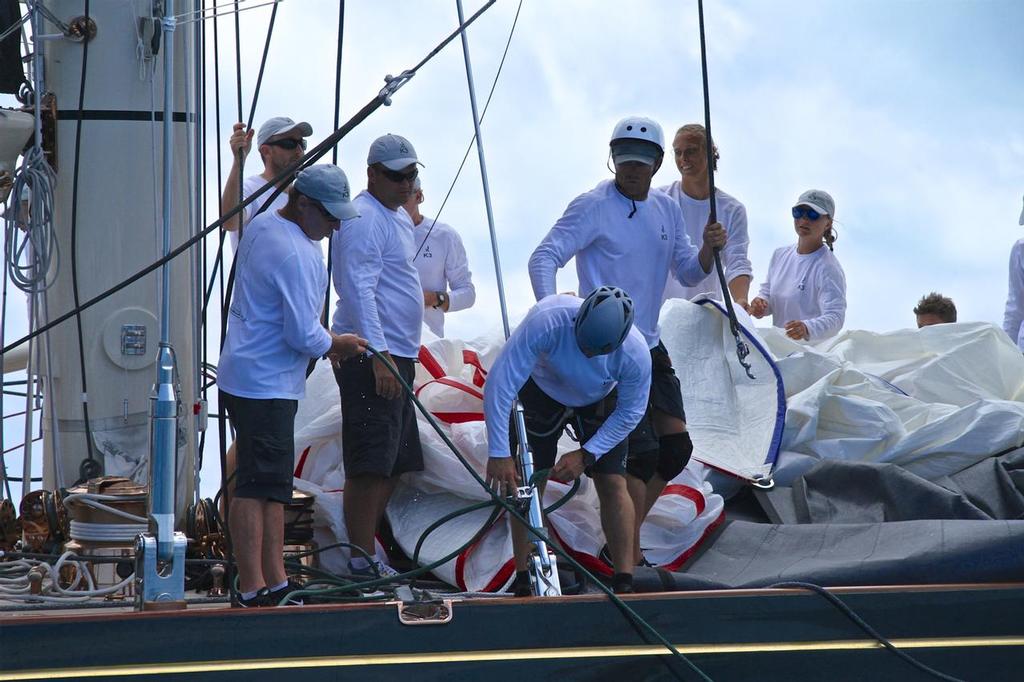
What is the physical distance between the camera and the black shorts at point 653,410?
508cm

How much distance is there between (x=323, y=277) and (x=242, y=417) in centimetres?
50

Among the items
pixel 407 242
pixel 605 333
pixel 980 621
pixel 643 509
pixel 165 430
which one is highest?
pixel 407 242

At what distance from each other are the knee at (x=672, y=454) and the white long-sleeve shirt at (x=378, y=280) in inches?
38.2

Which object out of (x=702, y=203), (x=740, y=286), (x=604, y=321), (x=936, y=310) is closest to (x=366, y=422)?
(x=604, y=321)

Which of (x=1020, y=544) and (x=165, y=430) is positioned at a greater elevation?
(x=165, y=430)

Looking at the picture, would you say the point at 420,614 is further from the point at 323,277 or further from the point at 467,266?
the point at 467,266

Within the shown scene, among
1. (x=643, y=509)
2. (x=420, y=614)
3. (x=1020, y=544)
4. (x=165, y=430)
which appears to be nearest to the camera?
(x=165, y=430)

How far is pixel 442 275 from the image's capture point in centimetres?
687

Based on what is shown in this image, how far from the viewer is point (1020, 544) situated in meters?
4.79

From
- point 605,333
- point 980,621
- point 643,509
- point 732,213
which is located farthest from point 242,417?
point 732,213

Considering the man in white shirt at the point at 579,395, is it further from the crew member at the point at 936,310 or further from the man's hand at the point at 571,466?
the crew member at the point at 936,310

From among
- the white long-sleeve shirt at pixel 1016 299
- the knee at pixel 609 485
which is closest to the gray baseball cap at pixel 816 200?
the white long-sleeve shirt at pixel 1016 299

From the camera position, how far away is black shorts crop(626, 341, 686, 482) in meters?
5.08

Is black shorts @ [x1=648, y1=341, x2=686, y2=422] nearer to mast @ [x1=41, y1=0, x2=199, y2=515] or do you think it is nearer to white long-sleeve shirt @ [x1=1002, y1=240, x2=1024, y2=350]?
mast @ [x1=41, y1=0, x2=199, y2=515]
